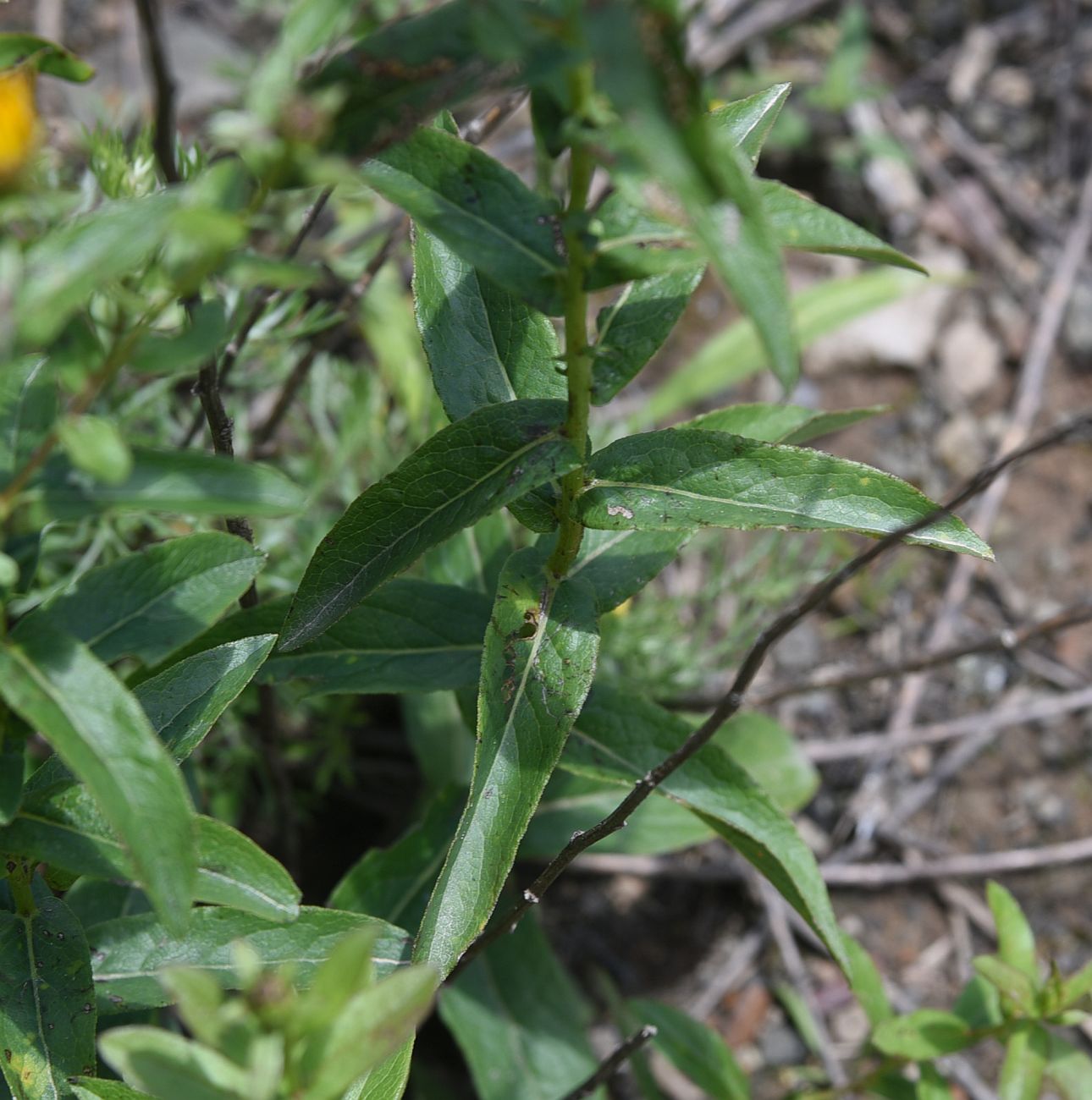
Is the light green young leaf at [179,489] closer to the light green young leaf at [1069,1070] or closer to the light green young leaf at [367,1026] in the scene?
the light green young leaf at [367,1026]

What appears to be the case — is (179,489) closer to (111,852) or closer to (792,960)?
(111,852)

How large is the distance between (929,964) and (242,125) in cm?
228

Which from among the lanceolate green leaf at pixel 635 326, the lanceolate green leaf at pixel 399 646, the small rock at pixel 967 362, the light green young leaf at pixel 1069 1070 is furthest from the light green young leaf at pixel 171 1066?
the small rock at pixel 967 362

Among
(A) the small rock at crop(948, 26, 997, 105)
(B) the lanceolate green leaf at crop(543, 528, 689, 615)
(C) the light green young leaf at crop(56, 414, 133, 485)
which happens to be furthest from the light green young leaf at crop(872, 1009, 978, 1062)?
(A) the small rock at crop(948, 26, 997, 105)

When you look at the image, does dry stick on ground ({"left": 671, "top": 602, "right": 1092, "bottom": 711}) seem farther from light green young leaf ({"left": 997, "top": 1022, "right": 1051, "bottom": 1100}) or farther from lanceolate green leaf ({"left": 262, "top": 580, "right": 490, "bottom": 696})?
lanceolate green leaf ({"left": 262, "top": 580, "right": 490, "bottom": 696})

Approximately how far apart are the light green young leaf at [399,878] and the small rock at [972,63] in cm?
305

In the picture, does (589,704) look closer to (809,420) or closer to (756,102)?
(809,420)

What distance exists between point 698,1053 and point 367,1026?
3.90 ft

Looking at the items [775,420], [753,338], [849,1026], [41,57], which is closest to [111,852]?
[41,57]

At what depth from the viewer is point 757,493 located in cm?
112

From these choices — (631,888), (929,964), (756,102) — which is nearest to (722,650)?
(631,888)

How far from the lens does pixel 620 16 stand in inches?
27.6

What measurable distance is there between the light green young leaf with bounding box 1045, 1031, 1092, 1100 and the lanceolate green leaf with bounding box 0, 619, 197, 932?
1.28 meters

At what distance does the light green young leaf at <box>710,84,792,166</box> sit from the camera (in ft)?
3.76
